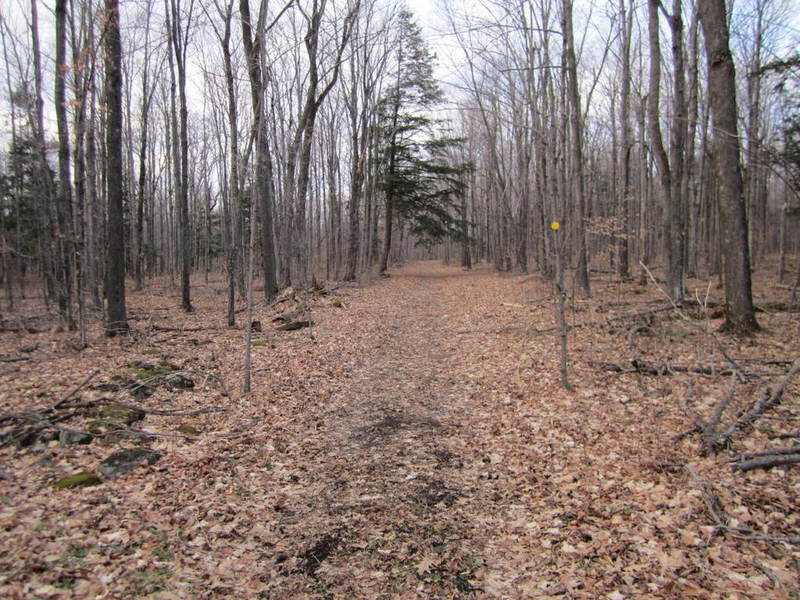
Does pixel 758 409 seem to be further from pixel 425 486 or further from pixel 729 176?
pixel 729 176

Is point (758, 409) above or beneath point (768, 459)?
above

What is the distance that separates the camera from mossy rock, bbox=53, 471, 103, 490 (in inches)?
155

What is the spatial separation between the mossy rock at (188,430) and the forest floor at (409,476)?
0.13 m

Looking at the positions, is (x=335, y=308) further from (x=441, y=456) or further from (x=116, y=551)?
(x=116, y=551)

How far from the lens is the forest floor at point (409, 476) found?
9.98ft

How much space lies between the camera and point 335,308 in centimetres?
1500

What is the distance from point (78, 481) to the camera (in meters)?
3.99

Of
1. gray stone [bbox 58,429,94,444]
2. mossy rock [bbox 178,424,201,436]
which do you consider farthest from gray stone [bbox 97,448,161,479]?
mossy rock [bbox 178,424,201,436]

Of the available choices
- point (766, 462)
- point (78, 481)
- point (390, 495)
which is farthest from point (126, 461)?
point (766, 462)

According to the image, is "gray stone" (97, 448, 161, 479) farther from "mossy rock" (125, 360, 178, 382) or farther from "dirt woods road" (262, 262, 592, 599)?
"mossy rock" (125, 360, 178, 382)

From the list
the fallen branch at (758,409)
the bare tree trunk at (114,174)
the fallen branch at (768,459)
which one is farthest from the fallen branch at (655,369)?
A: the bare tree trunk at (114,174)

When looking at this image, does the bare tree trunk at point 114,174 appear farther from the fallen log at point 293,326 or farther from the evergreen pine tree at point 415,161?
the evergreen pine tree at point 415,161

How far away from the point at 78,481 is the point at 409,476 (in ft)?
9.34

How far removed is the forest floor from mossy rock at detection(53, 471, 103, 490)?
9cm
